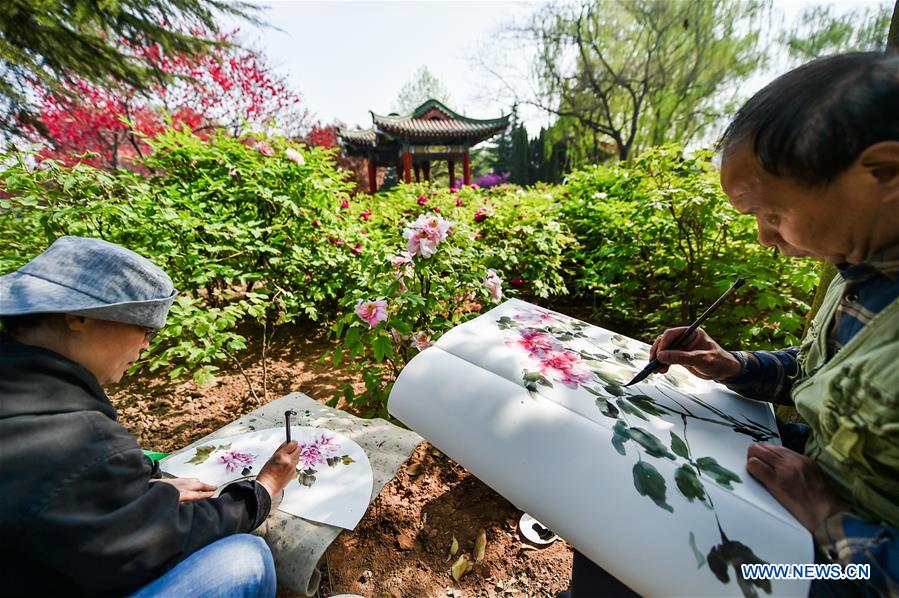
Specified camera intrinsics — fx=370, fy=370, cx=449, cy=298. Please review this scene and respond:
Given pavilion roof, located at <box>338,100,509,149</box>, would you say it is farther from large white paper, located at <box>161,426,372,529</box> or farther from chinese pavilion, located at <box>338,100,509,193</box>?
large white paper, located at <box>161,426,372,529</box>

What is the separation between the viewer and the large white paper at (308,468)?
122 centimetres

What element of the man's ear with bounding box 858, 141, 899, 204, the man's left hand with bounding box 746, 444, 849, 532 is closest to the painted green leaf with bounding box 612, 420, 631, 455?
the man's left hand with bounding box 746, 444, 849, 532

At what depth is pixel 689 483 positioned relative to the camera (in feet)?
2.31

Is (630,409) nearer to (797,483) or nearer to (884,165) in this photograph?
(797,483)

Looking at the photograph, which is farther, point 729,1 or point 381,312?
point 729,1

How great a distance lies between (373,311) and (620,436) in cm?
123

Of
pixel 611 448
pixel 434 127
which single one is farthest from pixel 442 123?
pixel 611 448

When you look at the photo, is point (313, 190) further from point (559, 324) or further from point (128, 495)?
point (128, 495)

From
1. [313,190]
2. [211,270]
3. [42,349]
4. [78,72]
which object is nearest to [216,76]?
[78,72]

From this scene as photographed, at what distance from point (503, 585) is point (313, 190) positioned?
9.40ft

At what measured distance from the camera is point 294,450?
123cm

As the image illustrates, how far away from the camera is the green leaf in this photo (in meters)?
0.68

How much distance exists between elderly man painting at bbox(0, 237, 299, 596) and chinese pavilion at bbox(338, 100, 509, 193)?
1317cm

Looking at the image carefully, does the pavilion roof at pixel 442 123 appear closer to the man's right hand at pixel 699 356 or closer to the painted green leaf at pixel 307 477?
the painted green leaf at pixel 307 477
